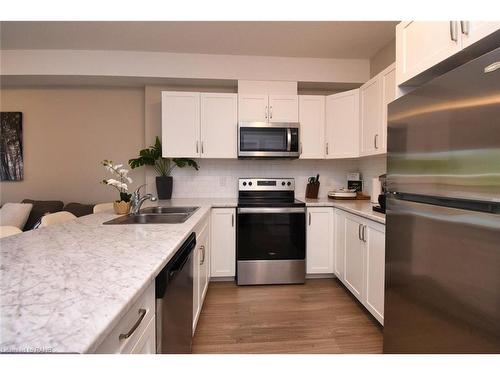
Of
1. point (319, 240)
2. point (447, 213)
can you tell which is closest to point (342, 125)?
point (319, 240)

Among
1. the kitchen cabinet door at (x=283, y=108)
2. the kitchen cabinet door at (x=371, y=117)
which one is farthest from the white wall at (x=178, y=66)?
the kitchen cabinet door at (x=371, y=117)

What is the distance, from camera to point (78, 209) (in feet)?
9.74

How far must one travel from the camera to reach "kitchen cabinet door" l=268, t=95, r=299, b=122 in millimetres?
2848

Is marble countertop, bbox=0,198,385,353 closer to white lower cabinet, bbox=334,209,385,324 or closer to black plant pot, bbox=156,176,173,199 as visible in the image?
white lower cabinet, bbox=334,209,385,324

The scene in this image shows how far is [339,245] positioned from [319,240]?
216 mm

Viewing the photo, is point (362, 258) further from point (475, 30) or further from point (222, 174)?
point (222, 174)

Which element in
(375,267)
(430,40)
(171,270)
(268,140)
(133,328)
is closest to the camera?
(133,328)

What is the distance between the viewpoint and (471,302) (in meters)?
0.88

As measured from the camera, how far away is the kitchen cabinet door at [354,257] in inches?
80.2

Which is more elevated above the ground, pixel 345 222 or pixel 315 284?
pixel 345 222
